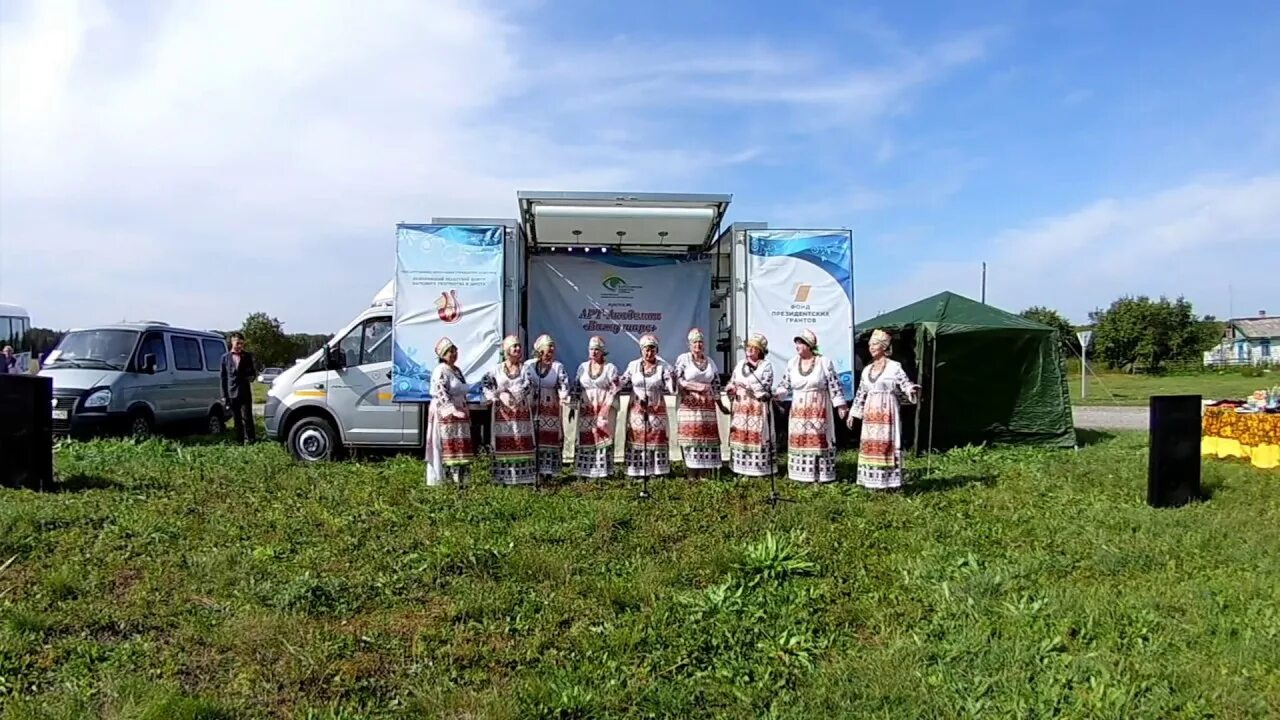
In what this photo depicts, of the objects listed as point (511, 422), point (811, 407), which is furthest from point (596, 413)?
point (811, 407)

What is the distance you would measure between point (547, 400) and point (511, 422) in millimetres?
462

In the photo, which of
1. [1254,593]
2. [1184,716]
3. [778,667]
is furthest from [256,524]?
[1254,593]

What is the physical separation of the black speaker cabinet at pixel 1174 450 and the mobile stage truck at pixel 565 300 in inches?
134

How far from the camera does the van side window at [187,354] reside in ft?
44.4

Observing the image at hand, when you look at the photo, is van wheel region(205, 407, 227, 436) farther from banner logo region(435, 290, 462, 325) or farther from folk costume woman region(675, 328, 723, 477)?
folk costume woman region(675, 328, 723, 477)

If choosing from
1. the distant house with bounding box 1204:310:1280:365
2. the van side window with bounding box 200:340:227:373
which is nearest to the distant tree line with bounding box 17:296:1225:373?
the distant house with bounding box 1204:310:1280:365

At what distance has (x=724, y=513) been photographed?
7.20m

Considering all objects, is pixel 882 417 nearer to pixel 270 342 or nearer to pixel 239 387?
pixel 239 387

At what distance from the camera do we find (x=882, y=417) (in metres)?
8.32

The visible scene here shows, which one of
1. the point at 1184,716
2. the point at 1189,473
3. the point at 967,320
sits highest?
the point at 967,320

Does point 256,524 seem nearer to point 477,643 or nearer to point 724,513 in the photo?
point 477,643

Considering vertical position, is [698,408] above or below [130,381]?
below

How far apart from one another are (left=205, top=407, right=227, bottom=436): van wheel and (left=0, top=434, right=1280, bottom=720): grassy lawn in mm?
6509

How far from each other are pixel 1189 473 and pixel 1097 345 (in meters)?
48.4
